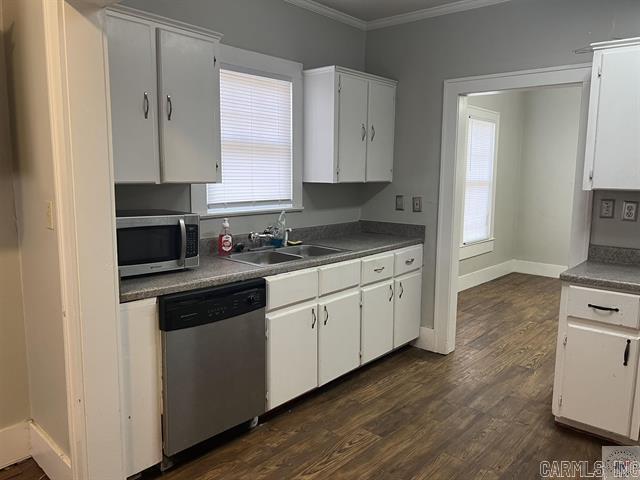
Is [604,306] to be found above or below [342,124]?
below

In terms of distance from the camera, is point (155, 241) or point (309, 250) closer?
point (155, 241)

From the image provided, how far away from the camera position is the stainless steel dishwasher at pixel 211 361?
2.26 m

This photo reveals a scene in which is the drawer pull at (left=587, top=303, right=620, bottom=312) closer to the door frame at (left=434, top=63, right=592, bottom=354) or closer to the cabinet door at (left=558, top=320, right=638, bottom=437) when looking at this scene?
the cabinet door at (left=558, top=320, right=638, bottom=437)

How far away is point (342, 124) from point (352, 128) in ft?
0.35

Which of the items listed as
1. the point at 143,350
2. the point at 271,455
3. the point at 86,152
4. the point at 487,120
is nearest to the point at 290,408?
the point at 271,455

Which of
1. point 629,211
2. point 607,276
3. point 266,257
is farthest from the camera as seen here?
point 266,257

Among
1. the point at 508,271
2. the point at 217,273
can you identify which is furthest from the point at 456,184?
the point at 508,271

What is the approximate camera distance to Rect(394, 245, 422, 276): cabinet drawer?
3609 mm

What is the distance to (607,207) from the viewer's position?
9.81 ft

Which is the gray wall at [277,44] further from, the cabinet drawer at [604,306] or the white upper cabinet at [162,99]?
the cabinet drawer at [604,306]

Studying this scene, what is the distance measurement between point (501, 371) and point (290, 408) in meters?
1.60

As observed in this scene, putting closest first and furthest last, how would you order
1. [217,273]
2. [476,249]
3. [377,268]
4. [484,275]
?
[217,273], [377,268], [476,249], [484,275]

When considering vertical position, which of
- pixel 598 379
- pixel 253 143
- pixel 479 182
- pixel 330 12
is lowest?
pixel 598 379

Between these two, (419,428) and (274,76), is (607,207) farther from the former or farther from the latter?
(274,76)
